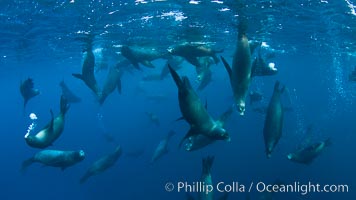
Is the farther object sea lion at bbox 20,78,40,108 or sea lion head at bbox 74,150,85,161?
sea lion at bbox 20,78,40,108

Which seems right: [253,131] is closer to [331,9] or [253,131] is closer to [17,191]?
[331,9]

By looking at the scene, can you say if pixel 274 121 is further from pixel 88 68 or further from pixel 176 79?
pixel 88 68

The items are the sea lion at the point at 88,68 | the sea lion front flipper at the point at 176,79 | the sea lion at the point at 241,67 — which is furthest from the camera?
the sea lion at the point at 88,68

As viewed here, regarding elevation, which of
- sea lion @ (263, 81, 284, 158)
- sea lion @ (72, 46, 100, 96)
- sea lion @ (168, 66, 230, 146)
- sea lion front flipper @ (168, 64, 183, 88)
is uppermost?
sea lion front flipper @ (168, 64, 183, 88)

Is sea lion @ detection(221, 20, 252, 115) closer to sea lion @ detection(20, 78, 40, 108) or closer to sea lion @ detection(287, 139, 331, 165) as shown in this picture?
sea lion @ detection(287, 139, 331, 165)

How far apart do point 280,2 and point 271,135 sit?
1150 cm

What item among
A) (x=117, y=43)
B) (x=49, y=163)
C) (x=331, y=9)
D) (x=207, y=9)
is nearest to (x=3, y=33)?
(x=117, y=43)

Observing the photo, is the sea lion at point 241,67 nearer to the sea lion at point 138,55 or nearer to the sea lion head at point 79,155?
the sea lion head at point 79,155

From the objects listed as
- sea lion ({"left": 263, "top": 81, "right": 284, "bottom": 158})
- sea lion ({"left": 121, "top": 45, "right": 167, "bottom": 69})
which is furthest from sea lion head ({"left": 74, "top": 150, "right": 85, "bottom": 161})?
sea lion ({"left": 263, "top": 81, "right": 284, "bottom": 158})

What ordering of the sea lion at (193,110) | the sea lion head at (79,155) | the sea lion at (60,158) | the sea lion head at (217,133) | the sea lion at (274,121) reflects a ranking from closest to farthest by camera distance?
the sea lion at (193,110)
the sea lion head at (217,133)
the sea lion at (274,121)
the sea lion head at (79,155)
the sea lion at (60,158)

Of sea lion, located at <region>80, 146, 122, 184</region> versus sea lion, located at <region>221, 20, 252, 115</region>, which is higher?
sea lion, located at <region>221, 20, 252, 115</region>

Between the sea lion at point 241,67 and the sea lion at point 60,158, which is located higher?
the sea lion at point 241,67

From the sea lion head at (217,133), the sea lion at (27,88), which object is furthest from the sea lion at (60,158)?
the sea lion head at (217,133)

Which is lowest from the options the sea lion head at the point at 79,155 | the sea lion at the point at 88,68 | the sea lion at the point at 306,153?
the sea lion at the point at 306,153
